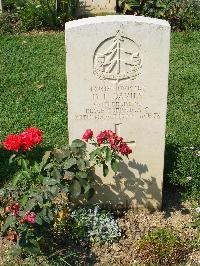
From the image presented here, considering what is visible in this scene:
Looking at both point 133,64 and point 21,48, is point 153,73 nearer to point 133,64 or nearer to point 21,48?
point 133,64

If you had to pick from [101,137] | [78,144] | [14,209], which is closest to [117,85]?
[101,137]

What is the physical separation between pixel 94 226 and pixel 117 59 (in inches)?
57.7

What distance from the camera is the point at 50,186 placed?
4199 mm

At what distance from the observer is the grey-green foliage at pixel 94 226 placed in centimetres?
472

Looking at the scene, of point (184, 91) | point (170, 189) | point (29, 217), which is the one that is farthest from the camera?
point (184, 91)

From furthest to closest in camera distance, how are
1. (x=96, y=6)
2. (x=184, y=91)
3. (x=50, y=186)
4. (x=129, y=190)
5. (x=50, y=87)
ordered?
(x=96, y=6) < (x=50, y=87) < (x=184, y=91) < (x=129, y=190) < (x=50, y=186)

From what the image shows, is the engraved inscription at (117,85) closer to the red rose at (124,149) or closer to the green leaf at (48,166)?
the red rose at (124,149)

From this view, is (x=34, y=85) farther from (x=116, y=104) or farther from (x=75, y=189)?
(x=75, y=189)

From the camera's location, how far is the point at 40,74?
25.9 feet

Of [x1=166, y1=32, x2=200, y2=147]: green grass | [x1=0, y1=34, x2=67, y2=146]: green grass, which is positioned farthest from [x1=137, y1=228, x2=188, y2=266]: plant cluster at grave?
[x1=0, y1=34, x2=67, y2=146]: green grass

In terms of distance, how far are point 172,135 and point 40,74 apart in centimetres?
252

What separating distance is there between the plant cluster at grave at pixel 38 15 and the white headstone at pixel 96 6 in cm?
30

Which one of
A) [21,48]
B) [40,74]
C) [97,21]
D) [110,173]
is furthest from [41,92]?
[97,21]

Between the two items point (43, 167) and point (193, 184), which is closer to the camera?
point (43, 167)
